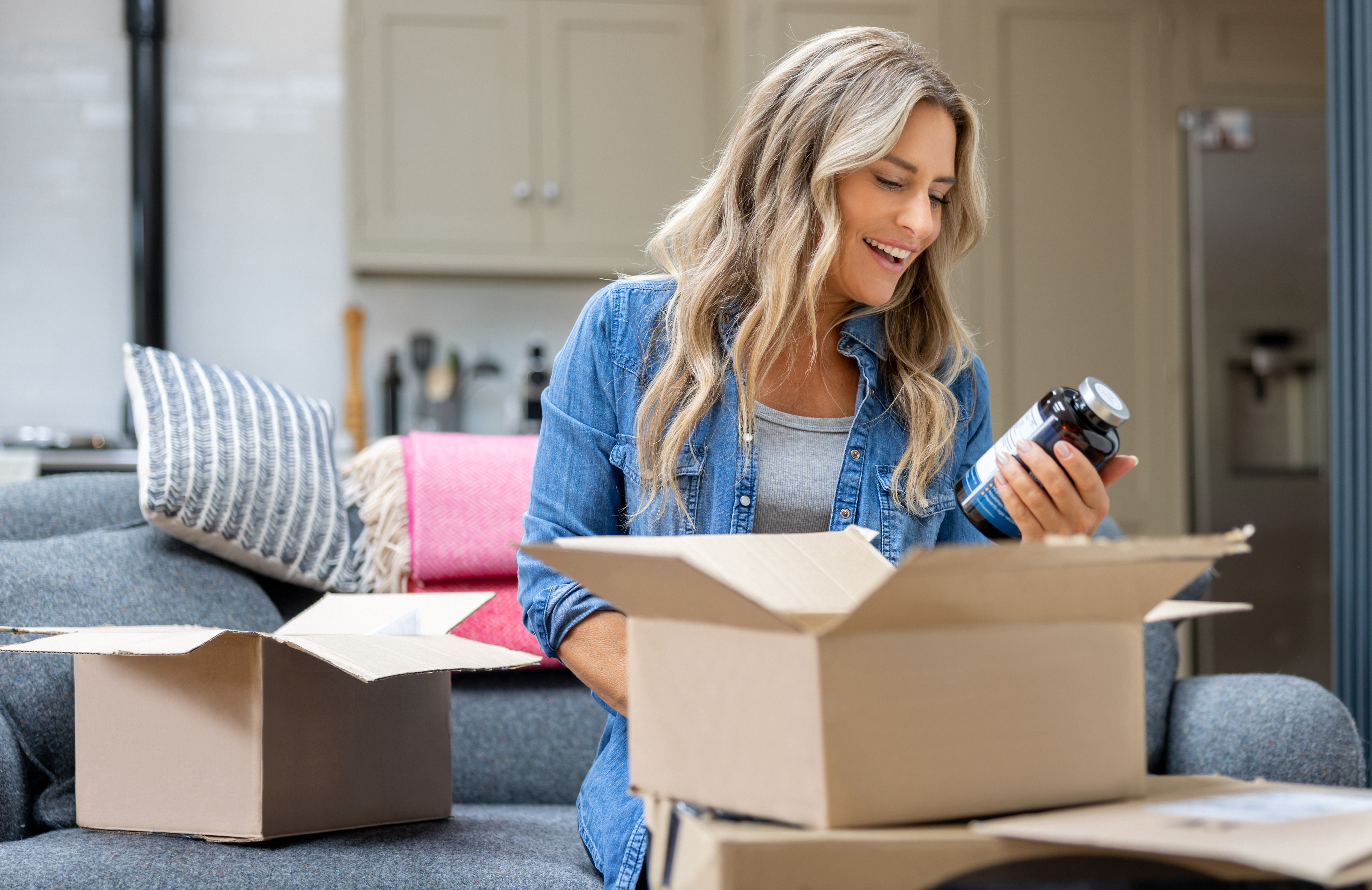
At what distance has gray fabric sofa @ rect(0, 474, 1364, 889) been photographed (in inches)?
41.1

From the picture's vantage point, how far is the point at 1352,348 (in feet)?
5.55

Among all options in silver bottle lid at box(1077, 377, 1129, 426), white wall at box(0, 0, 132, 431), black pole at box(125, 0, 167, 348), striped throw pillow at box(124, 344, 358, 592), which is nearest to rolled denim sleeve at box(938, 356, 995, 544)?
silver bottle lid at box(1077, 377, 1129, 426)

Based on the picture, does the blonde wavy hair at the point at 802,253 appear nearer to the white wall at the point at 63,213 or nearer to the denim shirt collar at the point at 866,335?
the denim shirt collar at the point at 866,335

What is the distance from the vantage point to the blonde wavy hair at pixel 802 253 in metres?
1.11

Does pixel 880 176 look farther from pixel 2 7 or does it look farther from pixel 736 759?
pixel 2 7

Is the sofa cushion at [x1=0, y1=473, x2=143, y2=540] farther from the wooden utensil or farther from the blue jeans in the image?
the wooden utensil

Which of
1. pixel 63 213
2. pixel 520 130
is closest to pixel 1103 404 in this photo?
pixel 520 130

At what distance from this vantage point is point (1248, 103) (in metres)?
→ 3.23

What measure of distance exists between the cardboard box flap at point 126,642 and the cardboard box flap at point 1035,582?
0.60 meters

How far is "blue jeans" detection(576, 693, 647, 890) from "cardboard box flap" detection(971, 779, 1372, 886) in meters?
0.44

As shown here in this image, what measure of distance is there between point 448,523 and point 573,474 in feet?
1.96

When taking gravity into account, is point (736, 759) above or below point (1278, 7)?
below

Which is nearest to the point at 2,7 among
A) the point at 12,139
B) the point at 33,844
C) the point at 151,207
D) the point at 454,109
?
the point at 12,139

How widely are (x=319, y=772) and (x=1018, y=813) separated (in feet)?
2.30
